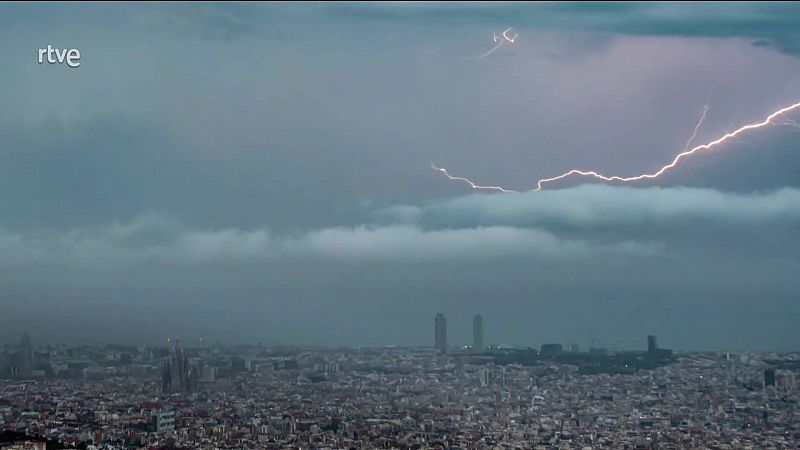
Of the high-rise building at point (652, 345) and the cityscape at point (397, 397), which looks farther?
the high-rise building at point (652, 345)

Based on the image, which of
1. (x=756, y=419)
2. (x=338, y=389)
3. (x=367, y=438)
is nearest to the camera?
(x=367, y=438)

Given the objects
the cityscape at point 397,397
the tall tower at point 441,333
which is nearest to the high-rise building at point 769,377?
the cityscape at point 397,397

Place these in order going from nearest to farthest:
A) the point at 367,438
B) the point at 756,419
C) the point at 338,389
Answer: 1. the point at 367,438
2. the point at 756,419
3. the point at 338,389

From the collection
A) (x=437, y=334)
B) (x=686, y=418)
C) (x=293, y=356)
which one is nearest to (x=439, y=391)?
(x=437, y=334)

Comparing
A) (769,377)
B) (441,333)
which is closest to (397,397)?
(441,333)

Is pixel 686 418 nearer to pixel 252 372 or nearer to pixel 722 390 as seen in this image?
pixel 722 390

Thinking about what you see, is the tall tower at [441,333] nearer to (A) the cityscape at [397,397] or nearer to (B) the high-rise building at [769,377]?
(A) the cityscape at [397,397]

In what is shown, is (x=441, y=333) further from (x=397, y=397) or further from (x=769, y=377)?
(x=769, y=377)
